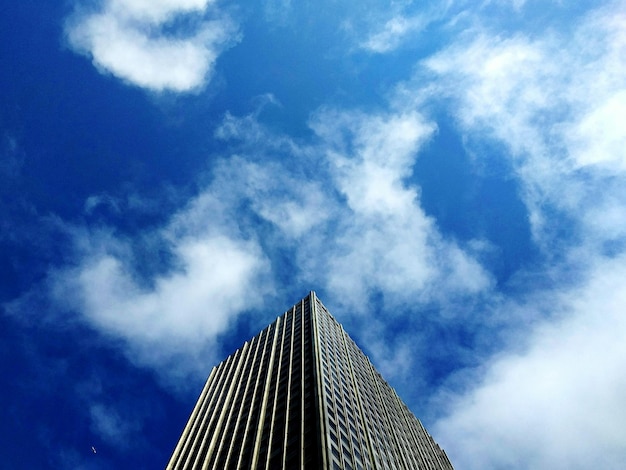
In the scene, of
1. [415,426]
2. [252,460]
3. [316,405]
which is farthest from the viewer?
[415,426]

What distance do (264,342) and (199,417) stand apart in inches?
983

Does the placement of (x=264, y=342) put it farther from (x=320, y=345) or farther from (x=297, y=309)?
(x=320, y=345)

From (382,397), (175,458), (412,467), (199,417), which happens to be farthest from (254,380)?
(412,467)

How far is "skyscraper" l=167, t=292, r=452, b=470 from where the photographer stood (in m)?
51.8

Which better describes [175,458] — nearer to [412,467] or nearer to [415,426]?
[412,467]

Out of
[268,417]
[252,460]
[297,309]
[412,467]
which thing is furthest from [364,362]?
[252,460]

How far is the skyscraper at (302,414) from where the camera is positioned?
5178 centimetres

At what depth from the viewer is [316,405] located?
56.8 m

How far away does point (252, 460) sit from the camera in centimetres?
5303

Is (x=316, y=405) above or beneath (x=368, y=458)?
above

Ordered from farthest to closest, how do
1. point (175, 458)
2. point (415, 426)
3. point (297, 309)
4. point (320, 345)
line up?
point (297, 309), point (415, 426), point (320, 345), point (175, 458)

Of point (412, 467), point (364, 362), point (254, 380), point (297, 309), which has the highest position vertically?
point (297, 309)

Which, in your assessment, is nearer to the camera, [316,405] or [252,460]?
[252,460]

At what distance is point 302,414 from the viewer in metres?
57.3
